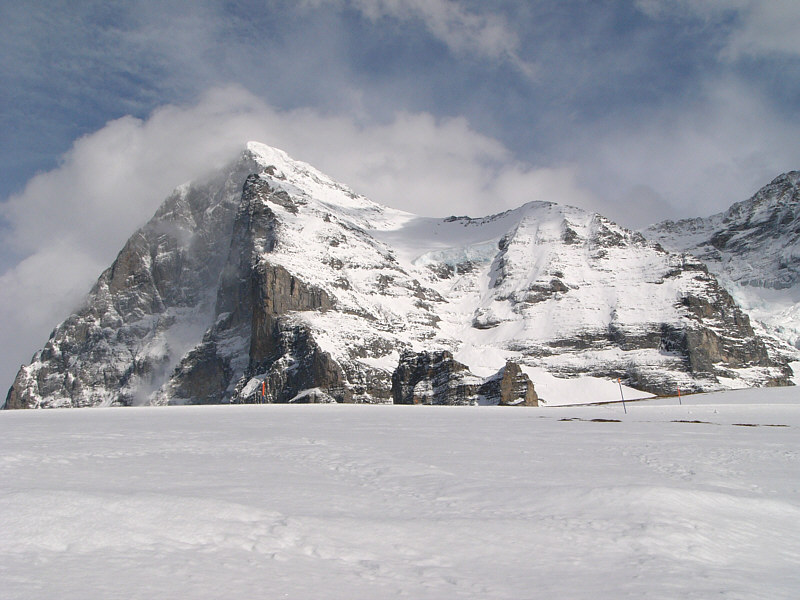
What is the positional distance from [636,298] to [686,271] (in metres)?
17.8

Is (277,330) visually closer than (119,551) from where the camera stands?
No

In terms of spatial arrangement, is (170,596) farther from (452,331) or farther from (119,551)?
(452,331)

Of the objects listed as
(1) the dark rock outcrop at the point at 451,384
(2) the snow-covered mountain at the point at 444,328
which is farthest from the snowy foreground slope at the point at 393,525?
(2) the snow-covered mountain at the point at 444,328

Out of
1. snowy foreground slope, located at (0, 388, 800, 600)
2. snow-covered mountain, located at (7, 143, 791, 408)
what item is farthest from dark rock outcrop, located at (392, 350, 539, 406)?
snowy foreground slope, located at (0, 388, 800, 600)

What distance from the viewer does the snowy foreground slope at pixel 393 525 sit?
6801mm

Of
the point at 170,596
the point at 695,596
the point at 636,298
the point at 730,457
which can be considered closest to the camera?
the point at 170,596

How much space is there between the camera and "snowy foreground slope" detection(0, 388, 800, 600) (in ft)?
22.3

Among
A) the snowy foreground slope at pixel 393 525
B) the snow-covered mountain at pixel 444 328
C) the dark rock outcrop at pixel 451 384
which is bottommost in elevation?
the snowy foreground slope at pixel 393 525

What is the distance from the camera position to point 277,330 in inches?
6314

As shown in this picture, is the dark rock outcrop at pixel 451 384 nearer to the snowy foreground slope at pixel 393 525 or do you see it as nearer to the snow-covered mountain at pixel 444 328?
the snow-covered mountain at pixel 444 328

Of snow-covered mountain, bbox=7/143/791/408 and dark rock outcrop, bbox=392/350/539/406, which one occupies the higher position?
snow-covered mountain, bbox=7/143/791/408

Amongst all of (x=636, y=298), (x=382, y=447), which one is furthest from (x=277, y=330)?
(x=382, y=447)

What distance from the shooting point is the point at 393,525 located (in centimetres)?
882

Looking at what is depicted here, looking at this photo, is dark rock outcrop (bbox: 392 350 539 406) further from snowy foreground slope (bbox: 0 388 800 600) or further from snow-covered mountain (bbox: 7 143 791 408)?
snowy foreground slope (bbox: 0 388 800 600)
